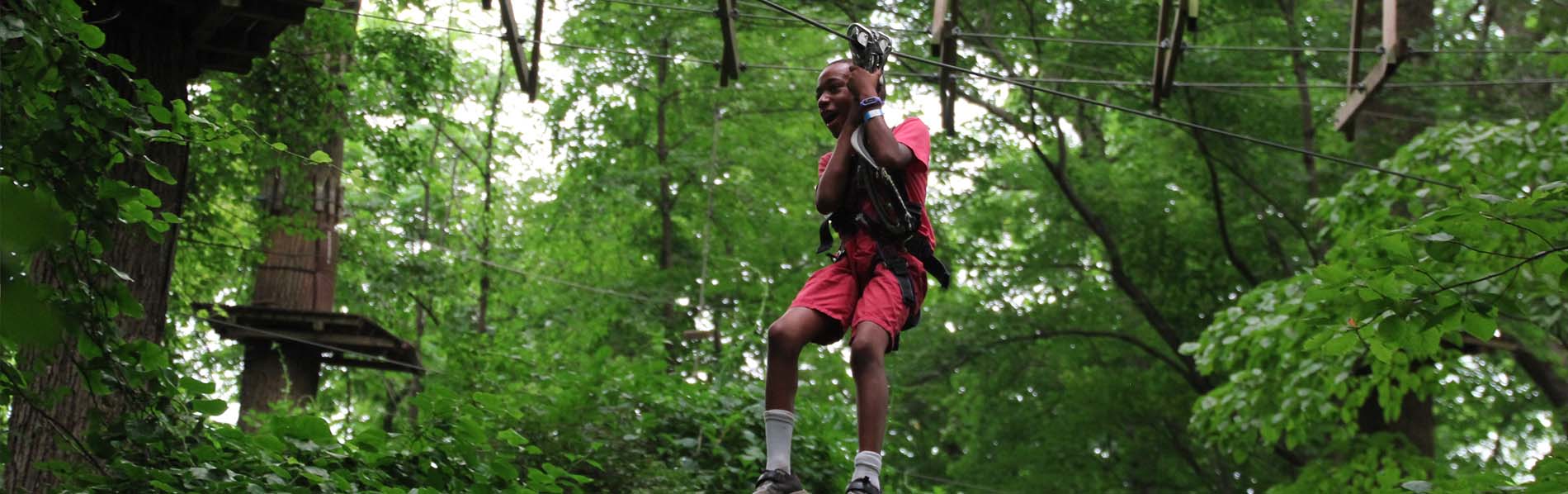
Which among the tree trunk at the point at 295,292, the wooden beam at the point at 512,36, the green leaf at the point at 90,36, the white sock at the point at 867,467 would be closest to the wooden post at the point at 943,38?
the wooden beam at the point at 512,36

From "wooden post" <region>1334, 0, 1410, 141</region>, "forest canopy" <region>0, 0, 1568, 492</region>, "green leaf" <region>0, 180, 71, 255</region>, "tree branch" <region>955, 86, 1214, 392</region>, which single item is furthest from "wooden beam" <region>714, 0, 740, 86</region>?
"tree branch" <region>955, 86, 1214, 392</region>

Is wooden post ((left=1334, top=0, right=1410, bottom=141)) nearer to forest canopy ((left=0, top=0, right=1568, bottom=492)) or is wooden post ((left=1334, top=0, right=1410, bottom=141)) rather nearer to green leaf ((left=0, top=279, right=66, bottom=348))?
forest canopy ((left=0, top=0, right=1568, bottom=492))

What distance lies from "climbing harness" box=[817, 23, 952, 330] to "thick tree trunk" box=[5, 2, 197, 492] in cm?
386

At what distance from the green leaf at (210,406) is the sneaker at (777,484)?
2239 mm

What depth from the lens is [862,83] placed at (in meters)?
4.80

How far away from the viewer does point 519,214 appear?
2192 centimetres

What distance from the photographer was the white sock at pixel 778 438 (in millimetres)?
4668

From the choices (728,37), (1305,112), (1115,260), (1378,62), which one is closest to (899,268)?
(728,37)

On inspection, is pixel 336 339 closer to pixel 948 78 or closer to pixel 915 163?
pixel 948 78

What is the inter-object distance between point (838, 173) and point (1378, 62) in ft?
20.0

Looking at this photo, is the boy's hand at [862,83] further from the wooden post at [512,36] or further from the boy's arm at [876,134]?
the wooden post at [512,36]

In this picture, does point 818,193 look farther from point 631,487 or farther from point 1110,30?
point 1110,30

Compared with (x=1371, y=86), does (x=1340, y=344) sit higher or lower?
lower

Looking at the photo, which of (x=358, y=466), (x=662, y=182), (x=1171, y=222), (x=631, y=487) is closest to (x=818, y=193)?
(x=358, y=466)
